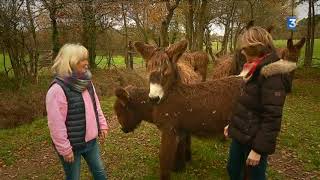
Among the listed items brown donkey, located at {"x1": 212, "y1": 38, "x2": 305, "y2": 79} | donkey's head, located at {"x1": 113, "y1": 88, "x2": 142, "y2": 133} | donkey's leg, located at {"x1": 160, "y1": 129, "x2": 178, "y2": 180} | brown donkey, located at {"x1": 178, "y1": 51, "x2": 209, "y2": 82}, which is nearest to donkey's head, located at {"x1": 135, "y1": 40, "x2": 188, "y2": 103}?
donkey's leg, located at {"x1": 160, "y1": 129, "x2": 178, "y2": 180}

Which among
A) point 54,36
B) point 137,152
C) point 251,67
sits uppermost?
point 54,36

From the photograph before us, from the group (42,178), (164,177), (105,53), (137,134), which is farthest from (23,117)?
(105,53)

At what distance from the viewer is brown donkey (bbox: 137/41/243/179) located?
4527 millimetres

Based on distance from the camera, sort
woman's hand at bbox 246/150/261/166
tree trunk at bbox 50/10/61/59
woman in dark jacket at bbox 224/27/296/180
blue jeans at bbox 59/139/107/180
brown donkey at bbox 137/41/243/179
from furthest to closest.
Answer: tree trunk at bbox 50/10/61/59 → brown donkey at bbox 137/41/243/179 → blue jeans at bbox 59/139/107/180 → woman's hand at bbox 246/150/261/166 → woman in dark jacket at bbox 224/27/296/180

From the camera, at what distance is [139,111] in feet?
17.6

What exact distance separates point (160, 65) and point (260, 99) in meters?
1.39

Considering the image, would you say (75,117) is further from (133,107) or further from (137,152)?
(137,152)

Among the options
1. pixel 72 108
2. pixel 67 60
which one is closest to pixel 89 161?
pixel 72 108

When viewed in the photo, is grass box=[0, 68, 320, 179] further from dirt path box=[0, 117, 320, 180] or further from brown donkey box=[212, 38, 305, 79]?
brown donkey box=[212, 38, 305, 79]

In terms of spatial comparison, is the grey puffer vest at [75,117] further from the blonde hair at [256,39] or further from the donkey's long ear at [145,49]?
the blonde hair at [256,39]

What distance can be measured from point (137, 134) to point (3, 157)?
3002mm

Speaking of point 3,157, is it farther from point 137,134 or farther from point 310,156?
point 310,156

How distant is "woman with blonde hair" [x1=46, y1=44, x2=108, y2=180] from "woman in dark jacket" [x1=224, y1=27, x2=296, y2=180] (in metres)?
1.58

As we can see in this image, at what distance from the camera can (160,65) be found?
4254 mm
